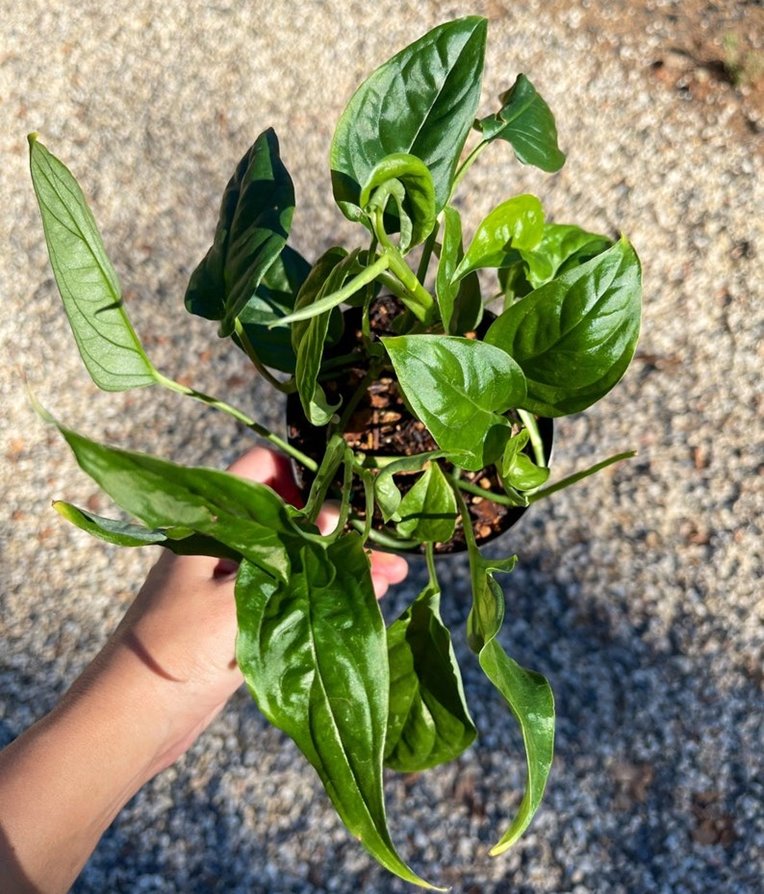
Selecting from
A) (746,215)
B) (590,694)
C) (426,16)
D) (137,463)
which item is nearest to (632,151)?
(746,215)

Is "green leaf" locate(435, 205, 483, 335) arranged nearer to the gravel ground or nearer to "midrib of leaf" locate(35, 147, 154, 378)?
"midrib of leaf" locate(35, 147, 154, 378)

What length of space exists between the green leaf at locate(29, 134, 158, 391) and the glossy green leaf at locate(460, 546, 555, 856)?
1.00 feet

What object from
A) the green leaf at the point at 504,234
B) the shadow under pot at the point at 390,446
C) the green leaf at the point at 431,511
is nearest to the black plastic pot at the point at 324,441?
the shadow under pot at the point at 390,446

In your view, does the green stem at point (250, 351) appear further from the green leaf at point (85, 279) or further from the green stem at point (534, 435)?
the green stem at point (534, 435)

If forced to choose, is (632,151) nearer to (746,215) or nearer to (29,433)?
(746,215)

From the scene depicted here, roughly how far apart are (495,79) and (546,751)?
1.17m

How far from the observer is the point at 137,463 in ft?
1.37

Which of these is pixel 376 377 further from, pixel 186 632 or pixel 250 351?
pixel 186 632

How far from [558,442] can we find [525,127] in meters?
0.63

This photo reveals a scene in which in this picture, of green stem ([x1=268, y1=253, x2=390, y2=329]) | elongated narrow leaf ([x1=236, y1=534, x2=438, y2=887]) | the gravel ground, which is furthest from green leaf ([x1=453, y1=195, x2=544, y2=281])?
the gravel ground

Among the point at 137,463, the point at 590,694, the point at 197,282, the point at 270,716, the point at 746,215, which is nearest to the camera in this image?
the point at 137,463

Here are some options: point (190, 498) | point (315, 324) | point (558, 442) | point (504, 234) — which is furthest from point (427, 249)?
point (558, 442)

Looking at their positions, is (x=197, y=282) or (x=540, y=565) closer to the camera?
(x=197, y=282)

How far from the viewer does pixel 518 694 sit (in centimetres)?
56
